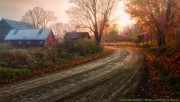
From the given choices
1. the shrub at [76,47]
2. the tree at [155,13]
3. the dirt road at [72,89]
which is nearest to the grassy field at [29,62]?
the shrub at [76,47]

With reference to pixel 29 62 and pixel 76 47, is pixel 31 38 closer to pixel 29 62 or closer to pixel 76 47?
pixel 76 47

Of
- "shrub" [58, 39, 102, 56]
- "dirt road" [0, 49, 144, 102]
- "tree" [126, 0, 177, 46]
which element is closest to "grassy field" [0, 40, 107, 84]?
"shrub" [58, 39, 102, 56]

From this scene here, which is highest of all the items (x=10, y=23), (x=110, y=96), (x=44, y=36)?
(x=10, y=23)

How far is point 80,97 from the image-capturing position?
1168 cm

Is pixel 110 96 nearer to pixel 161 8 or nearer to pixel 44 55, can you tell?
pixel 44 55

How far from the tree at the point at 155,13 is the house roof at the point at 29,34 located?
28253 mm

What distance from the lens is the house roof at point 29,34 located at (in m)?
59.5

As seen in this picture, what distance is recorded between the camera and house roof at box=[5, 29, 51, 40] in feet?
195

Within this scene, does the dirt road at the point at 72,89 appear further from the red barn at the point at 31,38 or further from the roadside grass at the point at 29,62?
the red barn at the point at 31,38

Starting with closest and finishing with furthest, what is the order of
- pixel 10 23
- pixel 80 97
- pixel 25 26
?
pixel 80 97, pixel 10 23, pixel 25 26

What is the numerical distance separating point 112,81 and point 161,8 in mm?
22873

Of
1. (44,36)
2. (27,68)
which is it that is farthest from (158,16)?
(44,36)

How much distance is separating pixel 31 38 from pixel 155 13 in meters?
34.6

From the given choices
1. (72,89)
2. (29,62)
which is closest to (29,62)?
(29,62)
